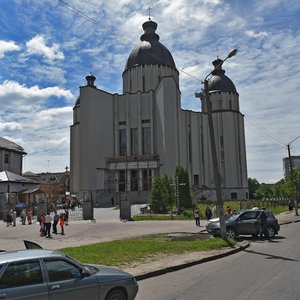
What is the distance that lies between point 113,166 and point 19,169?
1873 centimetres

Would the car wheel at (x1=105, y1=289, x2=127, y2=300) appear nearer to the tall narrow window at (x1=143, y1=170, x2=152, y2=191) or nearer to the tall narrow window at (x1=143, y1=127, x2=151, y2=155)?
the tall narrow window at (x1=143, y1=170, x2=152, y2=191)

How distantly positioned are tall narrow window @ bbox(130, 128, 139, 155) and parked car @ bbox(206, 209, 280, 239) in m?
56.3

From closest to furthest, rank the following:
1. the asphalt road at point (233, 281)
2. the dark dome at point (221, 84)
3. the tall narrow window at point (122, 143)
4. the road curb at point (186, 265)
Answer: the asphalt road at point (233, 281) → the road curb at point (186, 265) → the tall narrow window at point (122, 143) → the dark dome at point (221, 84)

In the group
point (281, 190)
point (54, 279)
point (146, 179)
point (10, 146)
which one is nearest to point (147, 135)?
point (146, 179)

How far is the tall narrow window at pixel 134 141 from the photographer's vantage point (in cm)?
7694

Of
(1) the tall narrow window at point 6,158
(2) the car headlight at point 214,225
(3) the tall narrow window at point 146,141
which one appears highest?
(3) the tall narrow window at point 146,141

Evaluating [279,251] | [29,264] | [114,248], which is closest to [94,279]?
[29,264]

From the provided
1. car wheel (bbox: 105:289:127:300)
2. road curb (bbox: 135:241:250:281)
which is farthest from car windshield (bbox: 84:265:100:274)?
road curb (bbox: 135:241:250:281)

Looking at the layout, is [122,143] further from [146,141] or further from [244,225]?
[244,225]

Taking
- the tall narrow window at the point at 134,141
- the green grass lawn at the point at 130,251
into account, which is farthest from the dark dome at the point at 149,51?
the green grass lawn at the point at 130,251

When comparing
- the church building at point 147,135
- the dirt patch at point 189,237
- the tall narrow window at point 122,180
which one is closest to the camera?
the dirt patch at point 189,237

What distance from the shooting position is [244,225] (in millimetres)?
20125

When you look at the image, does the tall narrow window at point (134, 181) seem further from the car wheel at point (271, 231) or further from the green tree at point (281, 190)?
the car wheel at point (271, 231)

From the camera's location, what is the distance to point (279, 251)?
1473 cm
